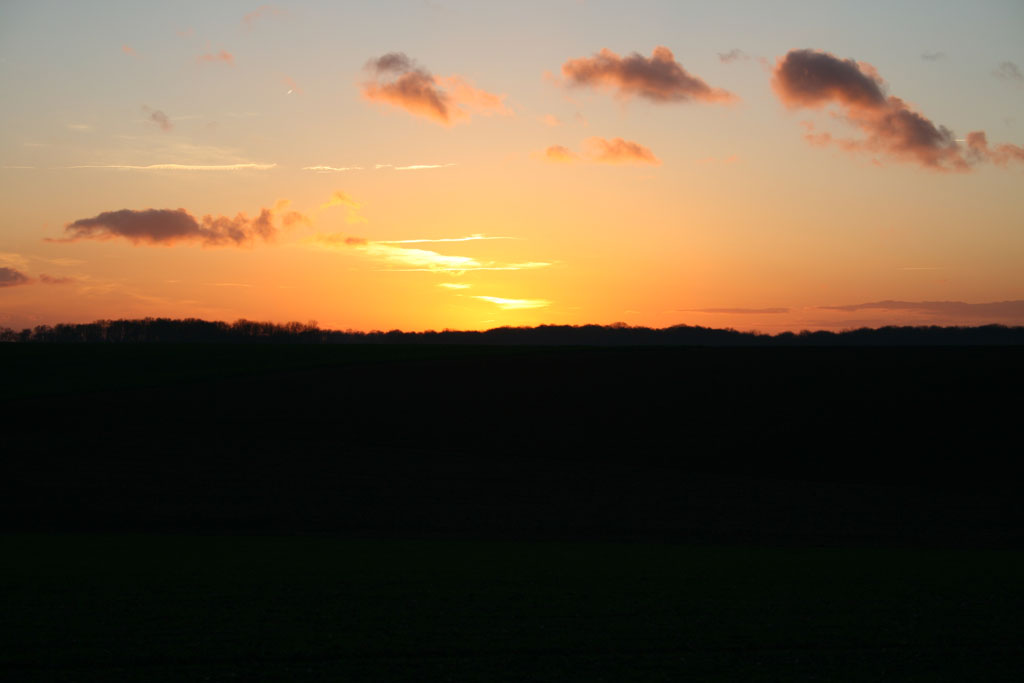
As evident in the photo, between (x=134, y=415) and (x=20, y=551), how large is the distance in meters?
19.8

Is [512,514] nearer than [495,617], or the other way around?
[495,617]

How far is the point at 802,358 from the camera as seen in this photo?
151ft

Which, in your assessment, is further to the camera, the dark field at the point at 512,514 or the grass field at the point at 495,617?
the dark field at the point at 512,514

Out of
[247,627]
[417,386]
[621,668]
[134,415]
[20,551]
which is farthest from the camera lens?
[417,386]

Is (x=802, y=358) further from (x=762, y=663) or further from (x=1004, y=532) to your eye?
(x=762, y=663)

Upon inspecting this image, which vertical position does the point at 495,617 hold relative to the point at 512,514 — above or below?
above

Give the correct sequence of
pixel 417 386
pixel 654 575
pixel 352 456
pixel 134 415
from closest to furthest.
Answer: pixel 654 575
pixel 352 456
pixel 134 415
pixel 417 386

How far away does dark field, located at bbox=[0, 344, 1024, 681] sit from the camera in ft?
28.5

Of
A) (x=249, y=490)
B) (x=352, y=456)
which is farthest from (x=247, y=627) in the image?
(x=352, y=456)

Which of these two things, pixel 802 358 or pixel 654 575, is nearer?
pixel 654 575

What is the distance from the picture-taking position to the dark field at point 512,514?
869 cm

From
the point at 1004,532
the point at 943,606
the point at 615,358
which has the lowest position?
the point at 1004,532

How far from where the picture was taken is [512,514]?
72.9ft

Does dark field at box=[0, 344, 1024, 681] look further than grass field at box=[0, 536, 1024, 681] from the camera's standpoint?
Yes
